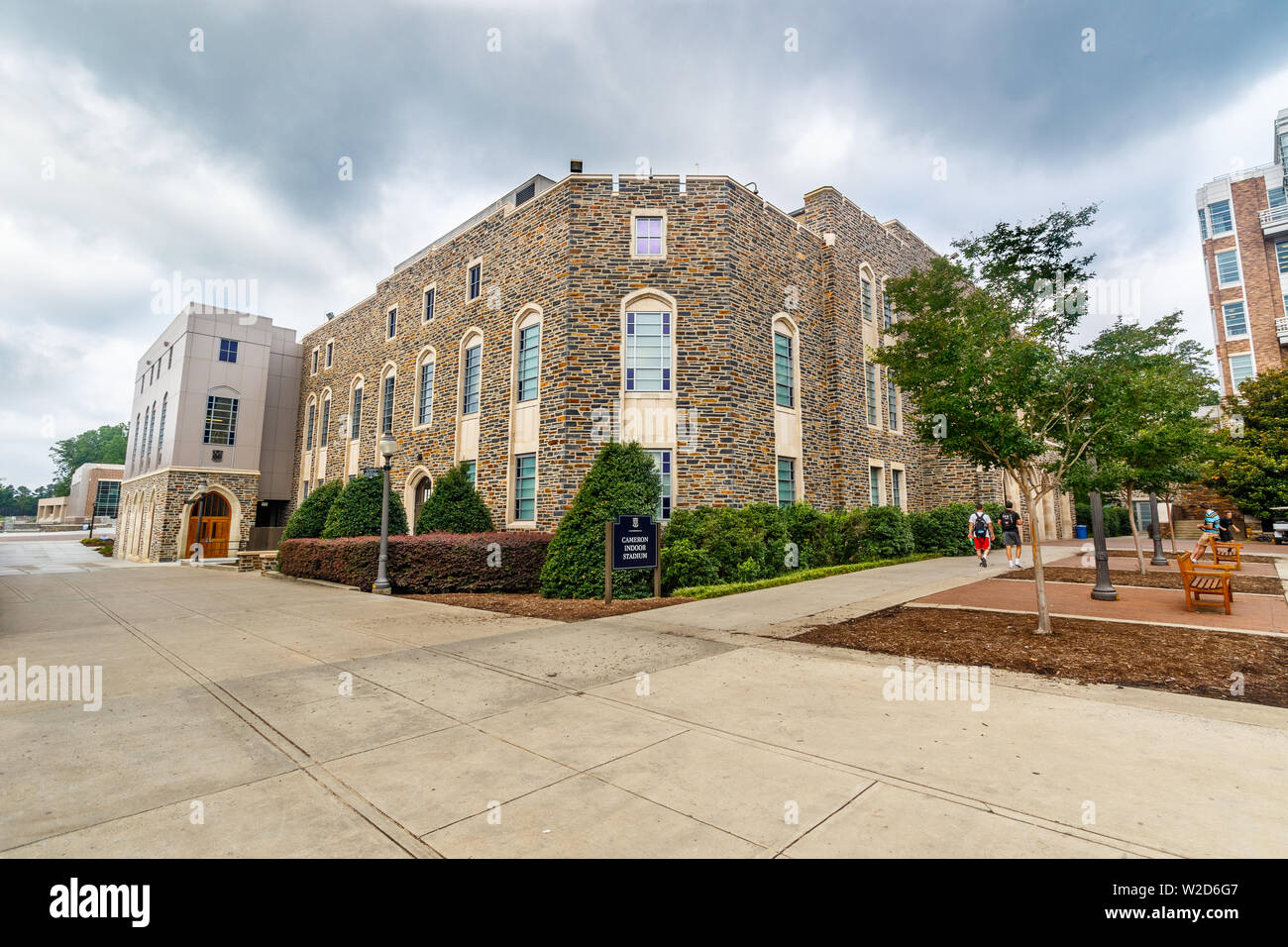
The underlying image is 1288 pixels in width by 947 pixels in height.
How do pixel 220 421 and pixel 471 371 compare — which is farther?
pixel 220 421

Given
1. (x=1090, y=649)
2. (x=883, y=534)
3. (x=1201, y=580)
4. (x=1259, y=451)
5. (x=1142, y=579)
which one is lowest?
(x=1090, y=649)

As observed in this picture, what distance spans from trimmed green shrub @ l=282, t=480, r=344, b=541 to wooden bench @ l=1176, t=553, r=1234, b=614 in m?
24.0

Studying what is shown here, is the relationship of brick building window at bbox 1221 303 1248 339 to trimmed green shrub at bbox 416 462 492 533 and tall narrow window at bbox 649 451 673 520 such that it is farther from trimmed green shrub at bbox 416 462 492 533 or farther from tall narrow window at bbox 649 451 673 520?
trimmed green shrub at bbox 416 462 492 533

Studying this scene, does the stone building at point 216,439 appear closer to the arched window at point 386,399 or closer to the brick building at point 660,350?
the arched window at point 386,399

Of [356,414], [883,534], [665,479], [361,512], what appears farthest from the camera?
[356,414]

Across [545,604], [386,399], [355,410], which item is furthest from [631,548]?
[355,410]

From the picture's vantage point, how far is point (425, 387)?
22.5 meters

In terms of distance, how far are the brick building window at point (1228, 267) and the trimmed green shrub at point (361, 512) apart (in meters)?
48.3

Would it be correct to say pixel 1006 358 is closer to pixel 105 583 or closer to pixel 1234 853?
pixel 1234 853

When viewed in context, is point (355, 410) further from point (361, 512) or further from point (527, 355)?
point (527, 355)

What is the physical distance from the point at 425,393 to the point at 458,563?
1085 cm

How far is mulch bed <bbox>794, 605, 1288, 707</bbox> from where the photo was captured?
18.0 ft

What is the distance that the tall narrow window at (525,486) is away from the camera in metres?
17.1
